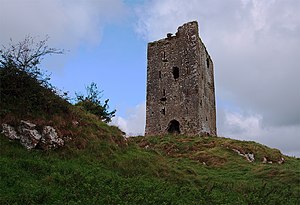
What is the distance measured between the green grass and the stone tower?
12498 millimetres

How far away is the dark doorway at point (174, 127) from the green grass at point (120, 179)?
13428 millimetres

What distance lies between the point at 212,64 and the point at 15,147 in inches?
1215

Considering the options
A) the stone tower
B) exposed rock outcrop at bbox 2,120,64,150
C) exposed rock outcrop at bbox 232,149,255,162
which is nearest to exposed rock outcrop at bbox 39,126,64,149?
exposed rock outcrop at bbox 2,120,64,150

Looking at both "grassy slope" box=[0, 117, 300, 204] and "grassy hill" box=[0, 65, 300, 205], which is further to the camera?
"grassy hill" box=[0, 65, 300, 205]

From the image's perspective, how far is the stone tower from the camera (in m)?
34.9

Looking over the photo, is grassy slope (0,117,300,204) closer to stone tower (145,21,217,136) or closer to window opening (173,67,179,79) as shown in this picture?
stone tower (145,21,217,136)

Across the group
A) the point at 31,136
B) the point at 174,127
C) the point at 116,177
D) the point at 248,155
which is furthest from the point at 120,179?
the point at 174,127

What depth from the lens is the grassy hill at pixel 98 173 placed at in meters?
11.5

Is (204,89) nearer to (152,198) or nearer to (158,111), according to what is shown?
(158,111)

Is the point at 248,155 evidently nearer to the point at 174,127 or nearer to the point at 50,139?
the point at 174,127

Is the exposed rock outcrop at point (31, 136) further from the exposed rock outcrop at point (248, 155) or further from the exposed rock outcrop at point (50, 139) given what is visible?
the exposed rock outcrop at point (248, 155)

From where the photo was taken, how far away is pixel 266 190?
53.0 feet

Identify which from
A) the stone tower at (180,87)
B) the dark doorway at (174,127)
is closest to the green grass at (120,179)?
the stone tower at (180,87)

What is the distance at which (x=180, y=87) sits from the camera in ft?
119
